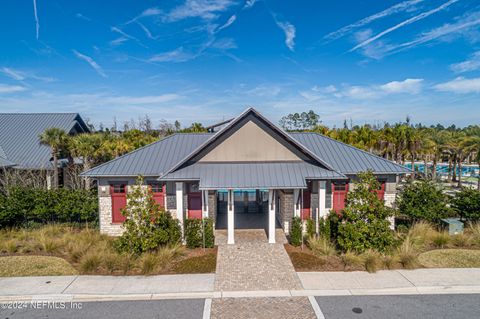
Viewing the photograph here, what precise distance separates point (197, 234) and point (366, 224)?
786 centimetres

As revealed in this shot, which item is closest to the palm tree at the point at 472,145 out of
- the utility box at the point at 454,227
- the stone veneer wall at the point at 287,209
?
the utility box at the point at 454,227

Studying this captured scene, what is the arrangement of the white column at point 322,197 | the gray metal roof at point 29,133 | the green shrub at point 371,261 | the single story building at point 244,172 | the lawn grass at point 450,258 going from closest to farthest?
the green shrub at point 371,261
the lawn grass at point 450,258
the single story building at point 244,172
the white column at point 322,197
the gray metal roof at point 29,133

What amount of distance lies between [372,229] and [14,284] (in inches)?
559

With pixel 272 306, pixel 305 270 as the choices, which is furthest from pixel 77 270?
pixel 305 270

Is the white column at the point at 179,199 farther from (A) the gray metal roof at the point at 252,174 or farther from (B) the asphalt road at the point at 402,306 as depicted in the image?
(B) the asphalt road at the point at 402,306

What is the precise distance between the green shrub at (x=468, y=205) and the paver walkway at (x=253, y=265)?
10.3 metres

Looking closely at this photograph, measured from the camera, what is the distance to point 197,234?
14.1 meters

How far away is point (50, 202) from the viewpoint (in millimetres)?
16297

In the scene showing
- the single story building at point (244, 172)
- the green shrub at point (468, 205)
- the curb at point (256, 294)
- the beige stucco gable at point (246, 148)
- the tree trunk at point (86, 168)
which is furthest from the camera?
the tree trunk at point (86, 168)

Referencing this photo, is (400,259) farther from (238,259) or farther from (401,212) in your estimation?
(238,259)

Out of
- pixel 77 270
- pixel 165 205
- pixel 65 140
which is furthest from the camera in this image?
pixel 65 140

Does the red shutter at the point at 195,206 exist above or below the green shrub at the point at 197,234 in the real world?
above

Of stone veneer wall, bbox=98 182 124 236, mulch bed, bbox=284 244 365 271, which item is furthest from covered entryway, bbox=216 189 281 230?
stone veneer wall, bbox=98 182 124 236

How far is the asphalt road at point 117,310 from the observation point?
8.72 meters
